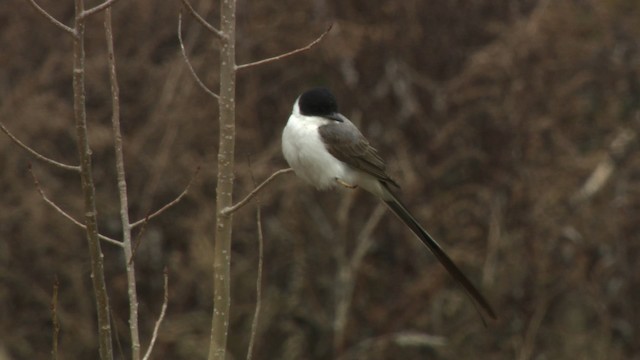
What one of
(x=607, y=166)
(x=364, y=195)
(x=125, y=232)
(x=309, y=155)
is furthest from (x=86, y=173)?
(x=607, y=166)

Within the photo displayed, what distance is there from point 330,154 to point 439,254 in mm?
560

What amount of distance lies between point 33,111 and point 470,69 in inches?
124

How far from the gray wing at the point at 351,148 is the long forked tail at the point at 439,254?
113 millimetres

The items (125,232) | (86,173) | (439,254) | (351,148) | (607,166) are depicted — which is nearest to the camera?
(86,173)

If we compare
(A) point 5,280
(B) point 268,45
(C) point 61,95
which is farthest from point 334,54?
(A) point 5,280

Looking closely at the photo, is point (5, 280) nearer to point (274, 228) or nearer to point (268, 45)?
point (274, 228)

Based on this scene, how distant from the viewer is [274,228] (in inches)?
323

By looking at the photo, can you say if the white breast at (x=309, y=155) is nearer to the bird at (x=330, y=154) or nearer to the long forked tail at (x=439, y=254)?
the bird at (x=330, y=154)

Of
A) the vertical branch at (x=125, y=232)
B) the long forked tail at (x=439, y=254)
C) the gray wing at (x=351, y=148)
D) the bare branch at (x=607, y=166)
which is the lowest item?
the bare branch at (x=607, y=166)

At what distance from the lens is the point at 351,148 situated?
4.17 meters

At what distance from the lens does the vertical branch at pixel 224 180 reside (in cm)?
291

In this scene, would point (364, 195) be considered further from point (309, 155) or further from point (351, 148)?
point (309, 155)

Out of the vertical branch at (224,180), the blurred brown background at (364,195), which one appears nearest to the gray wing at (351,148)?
the vertical branch at (224,180)

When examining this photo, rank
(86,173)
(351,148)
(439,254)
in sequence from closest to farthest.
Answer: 1. (86,173)
2. (439,254)
3. (351,148)
